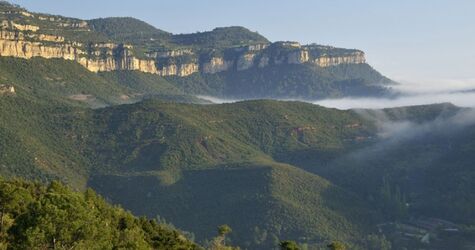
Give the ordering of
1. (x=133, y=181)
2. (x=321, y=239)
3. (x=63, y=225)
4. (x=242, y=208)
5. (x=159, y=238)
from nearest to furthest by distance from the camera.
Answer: (x=63, y=225), (x=159, y=238), (x=321, y=239), (x=242, y=208), (x=133, y=181)

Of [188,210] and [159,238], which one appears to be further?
[188,210]

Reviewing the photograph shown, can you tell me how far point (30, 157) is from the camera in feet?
591

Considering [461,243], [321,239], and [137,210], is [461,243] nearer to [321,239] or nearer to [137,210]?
[321,239]

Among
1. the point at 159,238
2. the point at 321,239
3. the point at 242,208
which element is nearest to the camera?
the point at 159,238

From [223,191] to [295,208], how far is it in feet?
62.5

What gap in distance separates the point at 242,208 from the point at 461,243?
45.8 meters

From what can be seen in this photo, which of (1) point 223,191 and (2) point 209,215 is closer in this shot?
(2) point 209,215

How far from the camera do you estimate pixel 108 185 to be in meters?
185

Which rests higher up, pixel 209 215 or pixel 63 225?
pixel 63 225

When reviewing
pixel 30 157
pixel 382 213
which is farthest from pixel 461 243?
pixel 30 157

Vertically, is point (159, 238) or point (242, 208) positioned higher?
point (159, 238)

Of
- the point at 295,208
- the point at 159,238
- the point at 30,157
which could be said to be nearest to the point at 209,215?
the point at 295,208

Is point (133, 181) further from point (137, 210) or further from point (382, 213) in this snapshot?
point (382, 213)

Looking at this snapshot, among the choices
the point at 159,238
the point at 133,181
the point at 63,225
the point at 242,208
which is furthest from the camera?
the point at 133,181
